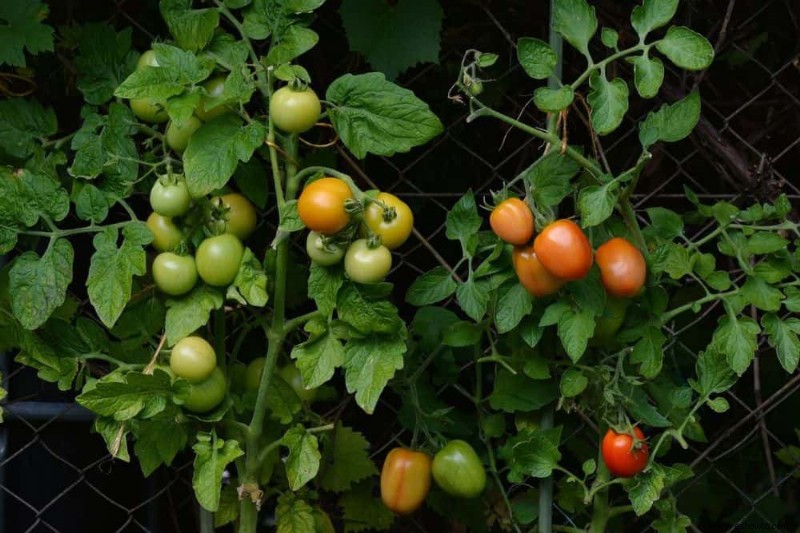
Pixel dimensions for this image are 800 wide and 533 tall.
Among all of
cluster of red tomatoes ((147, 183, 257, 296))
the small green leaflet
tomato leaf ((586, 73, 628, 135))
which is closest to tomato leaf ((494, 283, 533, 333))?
tomato leaf ((586, 73, 628, 135))

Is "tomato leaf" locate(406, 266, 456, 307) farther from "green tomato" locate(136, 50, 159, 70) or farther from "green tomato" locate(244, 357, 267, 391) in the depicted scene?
"green tomato" locate(136, 50, 159, 70)

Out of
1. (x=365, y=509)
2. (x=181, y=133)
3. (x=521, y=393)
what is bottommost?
(x=365, y=509)

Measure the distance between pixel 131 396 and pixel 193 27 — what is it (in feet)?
1.51

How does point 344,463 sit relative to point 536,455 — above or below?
below

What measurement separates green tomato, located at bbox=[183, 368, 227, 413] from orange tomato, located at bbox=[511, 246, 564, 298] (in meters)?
0.40

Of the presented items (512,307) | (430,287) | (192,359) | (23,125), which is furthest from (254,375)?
(23,125)

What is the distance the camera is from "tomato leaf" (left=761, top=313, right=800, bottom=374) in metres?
1.41

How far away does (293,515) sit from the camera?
59.1 inches

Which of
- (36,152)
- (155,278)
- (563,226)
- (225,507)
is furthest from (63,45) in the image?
(563,226)

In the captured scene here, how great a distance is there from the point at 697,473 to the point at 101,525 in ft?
3.71

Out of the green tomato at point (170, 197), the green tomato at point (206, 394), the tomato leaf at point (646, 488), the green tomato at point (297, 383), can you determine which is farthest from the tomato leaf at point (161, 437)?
the tomato leaf at point (646, 488)

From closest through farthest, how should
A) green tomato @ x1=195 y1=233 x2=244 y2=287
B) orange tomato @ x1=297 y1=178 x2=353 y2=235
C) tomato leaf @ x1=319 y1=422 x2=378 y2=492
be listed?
orange tomato @ x1=297 y1=178 x2=353 y2=235, green tomato @ x1=195 y1=233 x2=244 y2=287, tomato leaf @ x1=319 y1=422 x2=378 y2=492

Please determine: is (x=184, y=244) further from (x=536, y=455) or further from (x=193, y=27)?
(x=536, y=455)

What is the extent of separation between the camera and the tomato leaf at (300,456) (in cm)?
137
